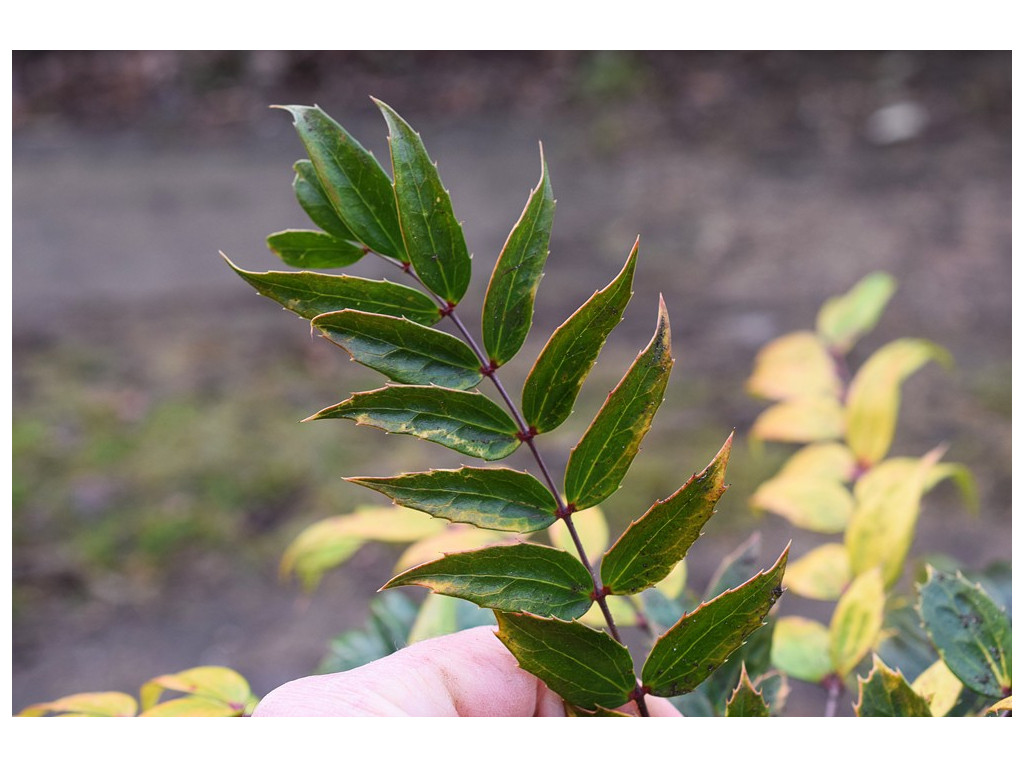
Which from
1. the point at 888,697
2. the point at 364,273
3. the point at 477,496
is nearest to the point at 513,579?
the point at 477,496

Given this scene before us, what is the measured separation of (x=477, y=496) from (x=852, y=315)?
0.74 meters

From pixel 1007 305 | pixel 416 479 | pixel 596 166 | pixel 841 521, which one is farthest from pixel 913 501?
pixel 596 166

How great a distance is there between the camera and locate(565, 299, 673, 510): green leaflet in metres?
0.44

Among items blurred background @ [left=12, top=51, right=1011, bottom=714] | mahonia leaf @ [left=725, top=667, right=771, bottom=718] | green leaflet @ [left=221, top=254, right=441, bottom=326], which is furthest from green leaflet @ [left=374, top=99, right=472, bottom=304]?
blurred background @ [left=12, top=51, right=1011, bottom=714]

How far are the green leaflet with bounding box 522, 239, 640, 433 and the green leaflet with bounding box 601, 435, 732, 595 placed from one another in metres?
0.07

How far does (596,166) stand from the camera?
3.26 meters

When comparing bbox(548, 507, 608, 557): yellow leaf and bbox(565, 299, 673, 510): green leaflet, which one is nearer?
bbox(565, 299, 673, 510): green leaflet

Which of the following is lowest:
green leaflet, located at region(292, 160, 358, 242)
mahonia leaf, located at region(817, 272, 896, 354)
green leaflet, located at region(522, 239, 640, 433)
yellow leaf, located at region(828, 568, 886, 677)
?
yellow leaf, located at region(828, 568, 886, 677)

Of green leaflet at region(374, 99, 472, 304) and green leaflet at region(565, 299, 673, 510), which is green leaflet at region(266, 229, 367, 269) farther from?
green leaflet at region(565, 299, 673, 510)

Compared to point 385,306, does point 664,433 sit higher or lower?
higher

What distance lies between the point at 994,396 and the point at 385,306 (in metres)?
2.17

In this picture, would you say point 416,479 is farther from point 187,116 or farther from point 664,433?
point 187,116

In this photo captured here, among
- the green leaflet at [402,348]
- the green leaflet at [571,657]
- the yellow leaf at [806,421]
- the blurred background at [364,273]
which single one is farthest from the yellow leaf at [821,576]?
the blurred background at [364,273]

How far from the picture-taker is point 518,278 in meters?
0.47
